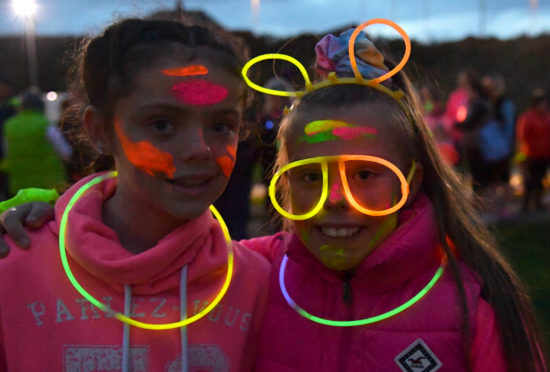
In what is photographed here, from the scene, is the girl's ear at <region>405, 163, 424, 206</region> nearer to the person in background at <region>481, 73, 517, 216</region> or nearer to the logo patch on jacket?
the logo patch on jacket

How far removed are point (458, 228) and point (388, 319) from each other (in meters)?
0.39

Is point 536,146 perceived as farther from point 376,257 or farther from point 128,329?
point 128,329

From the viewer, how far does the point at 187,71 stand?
5.52ft

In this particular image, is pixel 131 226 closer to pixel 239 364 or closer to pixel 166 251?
pixel 166 251

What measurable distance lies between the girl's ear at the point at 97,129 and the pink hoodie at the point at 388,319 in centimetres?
66

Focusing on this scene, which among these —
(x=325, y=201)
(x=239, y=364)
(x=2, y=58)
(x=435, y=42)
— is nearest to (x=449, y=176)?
(x=325, y=201)

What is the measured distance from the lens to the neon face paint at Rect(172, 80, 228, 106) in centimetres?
165

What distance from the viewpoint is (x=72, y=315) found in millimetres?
1673

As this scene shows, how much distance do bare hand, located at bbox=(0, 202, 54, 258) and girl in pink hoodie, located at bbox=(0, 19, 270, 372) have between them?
0.03 meters

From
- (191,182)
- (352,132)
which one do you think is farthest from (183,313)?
(352,132)

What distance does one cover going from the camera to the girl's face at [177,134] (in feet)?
5.41

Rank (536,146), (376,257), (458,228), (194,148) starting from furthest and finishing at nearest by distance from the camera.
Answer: (536,146)
(458,228)
(376,257)
(194,148)

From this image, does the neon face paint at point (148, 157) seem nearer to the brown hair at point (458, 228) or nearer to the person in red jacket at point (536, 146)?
the brown hair at point (458, 228)

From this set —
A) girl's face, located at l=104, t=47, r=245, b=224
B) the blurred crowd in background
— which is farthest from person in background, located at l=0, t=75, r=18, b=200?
girl's face, located at l=104, t=47, r=245, b=224
